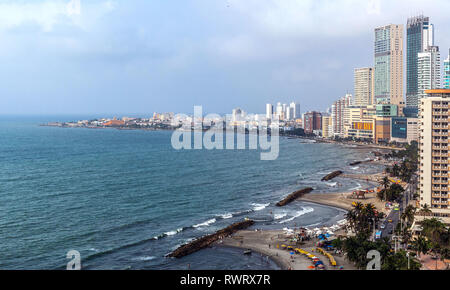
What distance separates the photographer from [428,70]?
97562 mm

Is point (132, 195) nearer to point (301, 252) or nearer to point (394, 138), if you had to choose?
point (301, 252)

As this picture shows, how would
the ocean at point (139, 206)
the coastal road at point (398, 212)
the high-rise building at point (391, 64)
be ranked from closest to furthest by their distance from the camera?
the ocean at point (139, 206) < the coastal road at point (398, 212) < the high-rise building at point (391, 64)

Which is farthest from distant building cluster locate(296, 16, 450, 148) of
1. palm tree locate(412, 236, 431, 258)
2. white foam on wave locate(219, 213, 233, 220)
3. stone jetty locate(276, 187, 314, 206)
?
palm tree locate(412, 236, 431, 258)

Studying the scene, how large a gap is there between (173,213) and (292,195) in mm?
11079

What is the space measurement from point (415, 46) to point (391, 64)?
24.7 feet

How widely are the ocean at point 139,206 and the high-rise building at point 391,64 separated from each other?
198 ft

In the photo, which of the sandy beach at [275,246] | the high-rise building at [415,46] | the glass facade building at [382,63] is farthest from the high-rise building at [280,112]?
the sandy beach at [275,246]

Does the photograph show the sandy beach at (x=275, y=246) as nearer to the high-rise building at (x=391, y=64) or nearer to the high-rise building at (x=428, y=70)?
the high-rise building at (x=428, y=70)

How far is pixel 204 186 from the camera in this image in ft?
126

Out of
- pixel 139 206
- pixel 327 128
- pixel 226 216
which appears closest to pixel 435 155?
pixel 226 216

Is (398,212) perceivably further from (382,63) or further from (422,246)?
(382,63)

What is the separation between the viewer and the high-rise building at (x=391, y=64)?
355 ft
